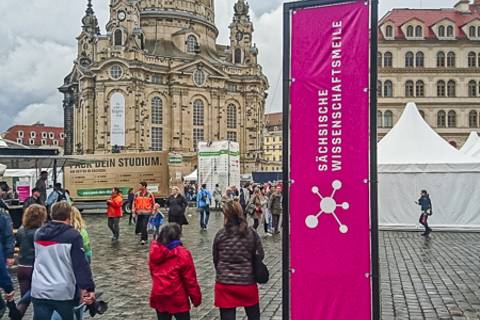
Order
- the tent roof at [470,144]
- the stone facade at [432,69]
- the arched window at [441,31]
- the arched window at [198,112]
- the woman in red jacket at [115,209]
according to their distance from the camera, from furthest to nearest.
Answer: the arched window at [198,112] < the arched window at [441,31] < the stone facade at [432,69] < the tent roof at [470,144] < the woman in red jacket at [115,209]

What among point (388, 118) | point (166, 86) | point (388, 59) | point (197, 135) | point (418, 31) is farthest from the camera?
point (197, 135)

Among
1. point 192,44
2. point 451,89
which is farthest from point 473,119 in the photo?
point 192,44

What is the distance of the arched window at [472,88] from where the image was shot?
2324 inches

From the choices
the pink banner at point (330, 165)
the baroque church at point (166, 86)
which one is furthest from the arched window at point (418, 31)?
the pink banner at point (330, 165)

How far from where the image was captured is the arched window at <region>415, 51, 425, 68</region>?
58031 mm

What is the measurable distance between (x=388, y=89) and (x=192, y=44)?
3069 cm

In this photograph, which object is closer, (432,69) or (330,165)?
(330,165)

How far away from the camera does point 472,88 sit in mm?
59156

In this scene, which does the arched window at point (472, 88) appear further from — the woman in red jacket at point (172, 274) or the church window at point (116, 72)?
the woman in red jacket at point (172, 274)

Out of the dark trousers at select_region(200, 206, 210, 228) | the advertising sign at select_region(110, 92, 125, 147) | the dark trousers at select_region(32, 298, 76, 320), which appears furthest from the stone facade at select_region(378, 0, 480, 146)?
the dark trousers at select_region(32, 298, 76, 320)

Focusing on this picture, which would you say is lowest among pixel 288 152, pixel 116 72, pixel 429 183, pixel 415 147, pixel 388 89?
pixel 429 183

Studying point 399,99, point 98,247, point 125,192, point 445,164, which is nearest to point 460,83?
point 399,99

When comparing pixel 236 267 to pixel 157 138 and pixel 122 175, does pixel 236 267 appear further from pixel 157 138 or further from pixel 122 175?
pixel 157 138

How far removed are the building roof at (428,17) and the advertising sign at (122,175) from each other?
99.2 feet
